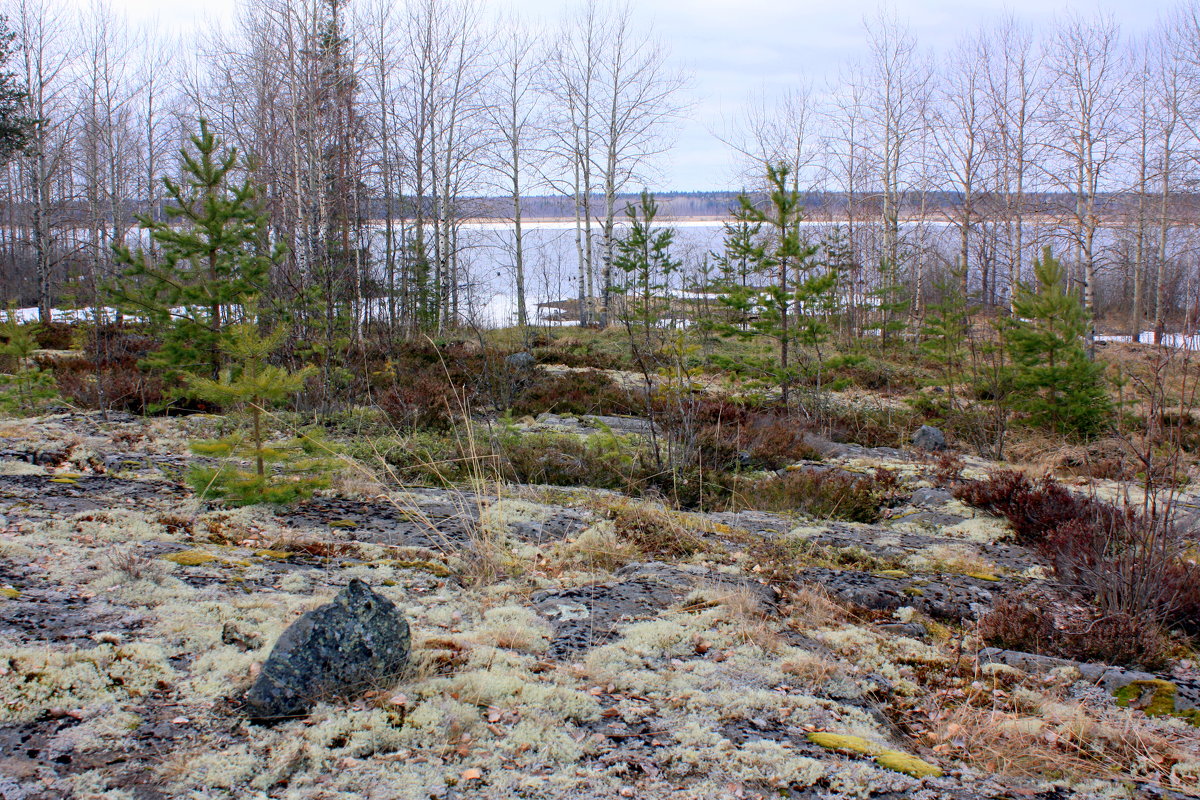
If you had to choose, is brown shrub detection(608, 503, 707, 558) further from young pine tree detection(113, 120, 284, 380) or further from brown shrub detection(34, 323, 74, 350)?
brown shrub detection(34, 323, 74, 350)

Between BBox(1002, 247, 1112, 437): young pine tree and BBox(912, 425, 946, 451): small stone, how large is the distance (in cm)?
151

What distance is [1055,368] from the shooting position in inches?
383

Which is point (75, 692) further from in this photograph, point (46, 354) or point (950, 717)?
point (46, 354)

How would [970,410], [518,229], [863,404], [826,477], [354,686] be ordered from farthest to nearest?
[518,229], [863,404], [970,410], [826,477], [354,686]

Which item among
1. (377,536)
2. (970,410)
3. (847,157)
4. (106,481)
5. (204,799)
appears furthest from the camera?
(847,157)

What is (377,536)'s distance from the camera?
4363 millimetres

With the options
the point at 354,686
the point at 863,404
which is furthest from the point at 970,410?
the point at 354,686

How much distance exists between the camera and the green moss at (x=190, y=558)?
3.41 metres

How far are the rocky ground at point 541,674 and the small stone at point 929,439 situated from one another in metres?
5.12

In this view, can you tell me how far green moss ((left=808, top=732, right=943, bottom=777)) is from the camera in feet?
7.00

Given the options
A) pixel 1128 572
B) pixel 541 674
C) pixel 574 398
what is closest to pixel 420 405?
pixel 574 398

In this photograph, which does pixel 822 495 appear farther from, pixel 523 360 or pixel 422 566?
pixel 523 360

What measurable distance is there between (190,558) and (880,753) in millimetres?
3073

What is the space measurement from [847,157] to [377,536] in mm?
29278
